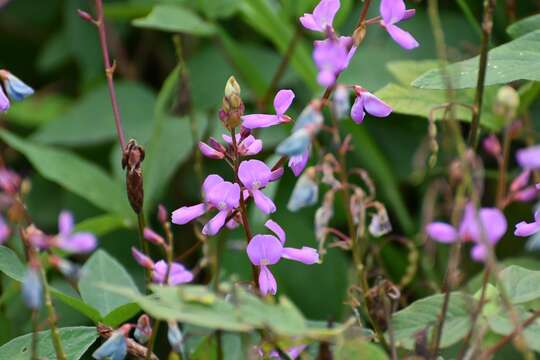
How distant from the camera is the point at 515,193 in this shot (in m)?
0.91

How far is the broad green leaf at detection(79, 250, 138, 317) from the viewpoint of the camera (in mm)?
1214

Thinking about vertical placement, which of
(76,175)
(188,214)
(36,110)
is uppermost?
(188,214)

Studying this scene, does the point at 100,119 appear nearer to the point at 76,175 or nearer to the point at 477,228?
the point at 76,175

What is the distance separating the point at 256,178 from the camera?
975 millimetres

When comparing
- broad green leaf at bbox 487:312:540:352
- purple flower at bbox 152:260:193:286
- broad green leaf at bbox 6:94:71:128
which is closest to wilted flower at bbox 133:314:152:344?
purple flower at bbox 152:260:193:286

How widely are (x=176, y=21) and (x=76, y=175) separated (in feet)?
1.16

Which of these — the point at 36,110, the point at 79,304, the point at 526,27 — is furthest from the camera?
the point at 36,110

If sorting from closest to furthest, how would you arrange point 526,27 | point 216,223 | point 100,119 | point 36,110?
point 216,223
point 526,27
point 100,119
point 36,110

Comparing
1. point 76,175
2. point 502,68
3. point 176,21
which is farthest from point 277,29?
point 502,68

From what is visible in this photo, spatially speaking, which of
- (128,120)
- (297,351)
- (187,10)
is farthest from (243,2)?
(297,351)

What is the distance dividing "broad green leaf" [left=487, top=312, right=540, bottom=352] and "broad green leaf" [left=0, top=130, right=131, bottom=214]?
996 millimetres

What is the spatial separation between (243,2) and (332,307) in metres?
0.64

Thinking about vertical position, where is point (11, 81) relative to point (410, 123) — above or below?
above

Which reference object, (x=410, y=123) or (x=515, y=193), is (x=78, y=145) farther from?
(x=515, y=193)
